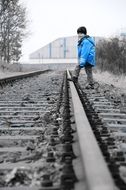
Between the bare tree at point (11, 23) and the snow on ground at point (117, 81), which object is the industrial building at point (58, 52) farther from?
the snow on ground at point (117, 81)

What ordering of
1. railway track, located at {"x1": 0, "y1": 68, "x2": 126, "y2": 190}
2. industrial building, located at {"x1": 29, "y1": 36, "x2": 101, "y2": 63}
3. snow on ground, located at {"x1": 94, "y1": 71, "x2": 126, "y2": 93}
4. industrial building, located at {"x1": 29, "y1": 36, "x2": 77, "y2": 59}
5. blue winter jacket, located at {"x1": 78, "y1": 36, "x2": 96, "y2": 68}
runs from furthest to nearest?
1. industrial building, located at {"x1": 29, "y1": 36, "x2": 77, "y2": 59}
2. industrial building, located at {"x1": 29, "y1": 36, "x2": 101, "y2": 63}
3. snow on ground, located at {"x1": 94, "y1": 71, "x2": 126, "y2": 93}
4. blue winter jacket, located at {"x1": 78, "y1": 36, "x2": 96, "y2": 68}
5. railway track, located at {"x1": 0, "y1": 68, "x2": 126, "y2": 190}

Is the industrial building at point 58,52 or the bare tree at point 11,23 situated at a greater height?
the bare tree at point 11,23

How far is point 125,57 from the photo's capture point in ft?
83.9

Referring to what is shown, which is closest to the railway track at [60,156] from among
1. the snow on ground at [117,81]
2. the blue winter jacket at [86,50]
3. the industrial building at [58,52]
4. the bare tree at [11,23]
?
the blue winter jacket at [86,50]

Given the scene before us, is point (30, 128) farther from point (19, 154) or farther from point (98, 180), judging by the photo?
point (98, 180)

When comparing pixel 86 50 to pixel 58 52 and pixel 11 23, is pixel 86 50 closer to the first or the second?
pixel 11 23

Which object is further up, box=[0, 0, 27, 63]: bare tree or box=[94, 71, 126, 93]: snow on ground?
box=[0, 0, 27, 63]: bare tree

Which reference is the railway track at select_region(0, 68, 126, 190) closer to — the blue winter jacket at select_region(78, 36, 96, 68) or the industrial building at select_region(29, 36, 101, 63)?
the blue winter jacket at select_region(78, 36, 96, 68)

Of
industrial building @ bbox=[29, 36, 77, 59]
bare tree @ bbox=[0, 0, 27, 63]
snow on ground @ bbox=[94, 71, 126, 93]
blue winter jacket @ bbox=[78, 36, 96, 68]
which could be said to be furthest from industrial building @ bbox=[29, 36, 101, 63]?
blue winter jacket @ bbox=[78, 36, 96, 68]

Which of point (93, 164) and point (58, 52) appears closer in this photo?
point (93, 164)

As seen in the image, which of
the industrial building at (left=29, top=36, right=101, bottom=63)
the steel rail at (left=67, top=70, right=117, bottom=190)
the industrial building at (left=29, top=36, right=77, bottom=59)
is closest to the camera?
the steel rail at (left=67, top=70, right=117, bottom=190)

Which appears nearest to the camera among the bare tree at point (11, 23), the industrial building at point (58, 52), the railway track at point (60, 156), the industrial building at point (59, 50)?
the railway track at point (60, 156)

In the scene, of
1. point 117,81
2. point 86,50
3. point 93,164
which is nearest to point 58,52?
point 117,81

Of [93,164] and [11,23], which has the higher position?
[11,23]
